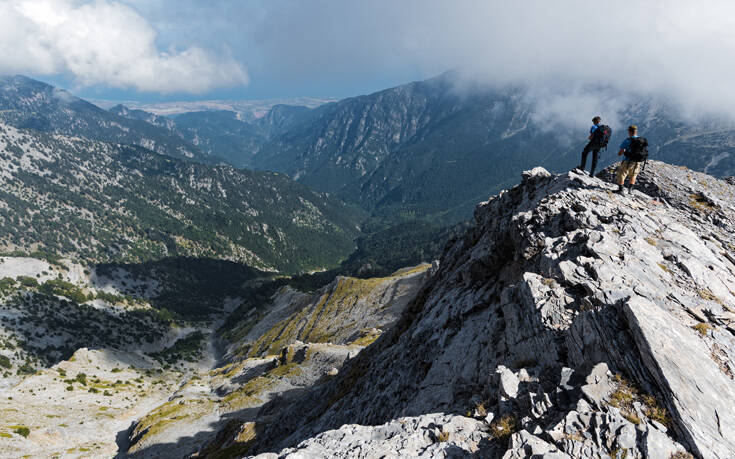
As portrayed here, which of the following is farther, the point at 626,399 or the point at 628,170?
the point at 628,170

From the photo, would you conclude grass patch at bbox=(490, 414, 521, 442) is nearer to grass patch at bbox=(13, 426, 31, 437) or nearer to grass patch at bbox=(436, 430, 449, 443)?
grass patch at bbox=(436, 430, 449, 443)

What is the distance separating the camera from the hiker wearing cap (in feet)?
83.1

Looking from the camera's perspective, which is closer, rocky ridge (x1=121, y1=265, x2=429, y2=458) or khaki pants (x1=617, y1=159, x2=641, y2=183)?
khaki pants (x1=617, y1=159, x2=641, y2=183)

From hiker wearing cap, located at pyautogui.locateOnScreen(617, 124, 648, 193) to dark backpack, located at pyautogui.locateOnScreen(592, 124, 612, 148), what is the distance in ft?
4.36

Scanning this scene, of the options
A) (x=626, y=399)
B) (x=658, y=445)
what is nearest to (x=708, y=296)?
(x=626, y=399)

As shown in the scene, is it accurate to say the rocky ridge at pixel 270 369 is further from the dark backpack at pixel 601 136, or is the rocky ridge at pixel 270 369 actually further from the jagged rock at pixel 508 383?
the dark backpack at pixel 601 136

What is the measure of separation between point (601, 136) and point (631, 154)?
2725 millimetres

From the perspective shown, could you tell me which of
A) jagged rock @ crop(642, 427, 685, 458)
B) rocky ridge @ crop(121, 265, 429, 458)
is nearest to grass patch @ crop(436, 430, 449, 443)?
jagged rock @ crop(642, 427, 685, 458)

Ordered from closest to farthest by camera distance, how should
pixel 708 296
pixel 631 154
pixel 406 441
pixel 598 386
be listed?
pixel 598 386 → pixel 406 441 → pixel 708 296 → pixel 631 154

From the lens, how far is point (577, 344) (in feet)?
47.2

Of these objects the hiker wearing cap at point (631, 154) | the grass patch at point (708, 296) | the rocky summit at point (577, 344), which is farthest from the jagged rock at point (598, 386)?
the hiker wearing cap at point (631, 154)

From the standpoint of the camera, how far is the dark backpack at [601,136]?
88.6ft

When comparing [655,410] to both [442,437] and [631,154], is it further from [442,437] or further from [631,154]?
[631,154]

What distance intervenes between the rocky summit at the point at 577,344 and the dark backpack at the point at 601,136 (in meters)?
3.07
